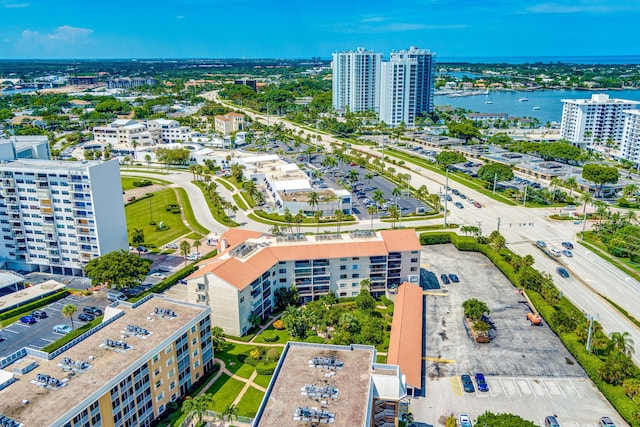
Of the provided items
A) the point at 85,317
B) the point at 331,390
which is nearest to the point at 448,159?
the point at 85,317

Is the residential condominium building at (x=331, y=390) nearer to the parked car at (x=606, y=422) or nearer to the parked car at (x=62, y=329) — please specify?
the parked car at (x=606, y=422)

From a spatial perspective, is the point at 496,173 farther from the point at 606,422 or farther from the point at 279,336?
the point at 606,422

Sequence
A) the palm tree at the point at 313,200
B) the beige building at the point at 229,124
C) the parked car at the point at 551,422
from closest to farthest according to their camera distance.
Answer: the parked car at the point at 551,422
the palm tree at the point at 313,200
the beige building at the point at 229,124

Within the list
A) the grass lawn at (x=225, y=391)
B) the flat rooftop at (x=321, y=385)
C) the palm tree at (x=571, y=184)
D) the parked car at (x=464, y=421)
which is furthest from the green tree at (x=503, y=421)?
the palm tree at (x=571, y=184)

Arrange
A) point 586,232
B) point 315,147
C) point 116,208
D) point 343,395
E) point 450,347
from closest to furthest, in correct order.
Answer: point 343,395 → point 450,347 → point 116,208 → point 586,232 → point 315,147

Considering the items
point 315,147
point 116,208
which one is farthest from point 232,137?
point 116,208

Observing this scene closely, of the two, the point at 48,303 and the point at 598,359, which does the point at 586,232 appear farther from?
the point at 48,303

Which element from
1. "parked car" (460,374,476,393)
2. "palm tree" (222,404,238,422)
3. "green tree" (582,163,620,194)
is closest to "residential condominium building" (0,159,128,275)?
"palm tree" (222,404,238,422)
